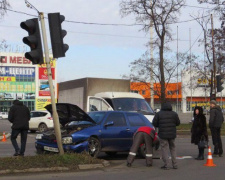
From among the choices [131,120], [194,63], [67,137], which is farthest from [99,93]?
[194,63]

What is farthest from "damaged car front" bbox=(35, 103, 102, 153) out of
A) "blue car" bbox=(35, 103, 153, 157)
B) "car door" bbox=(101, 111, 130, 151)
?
"car door" bbox=(101, 111, 130, 151)

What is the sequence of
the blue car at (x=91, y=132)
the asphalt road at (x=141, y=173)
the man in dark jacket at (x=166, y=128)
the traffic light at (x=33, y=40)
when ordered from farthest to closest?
the blue car at (x=91, y=132) → the man in dark jacket at (x=166, y=128) → the traffic light at (x=33, y=40) → the asphalt road at (x=141, y=173)

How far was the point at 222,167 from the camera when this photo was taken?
11109 mm

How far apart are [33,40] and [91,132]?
10.8 ft

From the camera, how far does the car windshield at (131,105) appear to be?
731 inches

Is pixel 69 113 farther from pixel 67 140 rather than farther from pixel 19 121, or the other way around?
pixel 19 121

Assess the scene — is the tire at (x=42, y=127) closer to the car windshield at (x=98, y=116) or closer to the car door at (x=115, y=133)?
the car windshield at (x=98, y=116)

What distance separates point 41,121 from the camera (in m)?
26.8

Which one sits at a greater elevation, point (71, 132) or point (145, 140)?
point (71, 132)

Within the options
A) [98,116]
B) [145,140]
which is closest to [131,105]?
[98,116]

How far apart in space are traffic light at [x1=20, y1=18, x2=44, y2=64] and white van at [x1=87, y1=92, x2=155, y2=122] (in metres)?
8.66

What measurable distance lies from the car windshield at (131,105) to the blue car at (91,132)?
5.17 m

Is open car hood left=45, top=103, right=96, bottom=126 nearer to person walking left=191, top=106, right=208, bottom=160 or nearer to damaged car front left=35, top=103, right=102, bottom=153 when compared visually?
damaged car front left=35, top=103, right=102, bottom=153

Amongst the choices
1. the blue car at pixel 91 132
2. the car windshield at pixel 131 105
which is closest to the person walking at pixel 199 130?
the blue car at pixel 91 132
